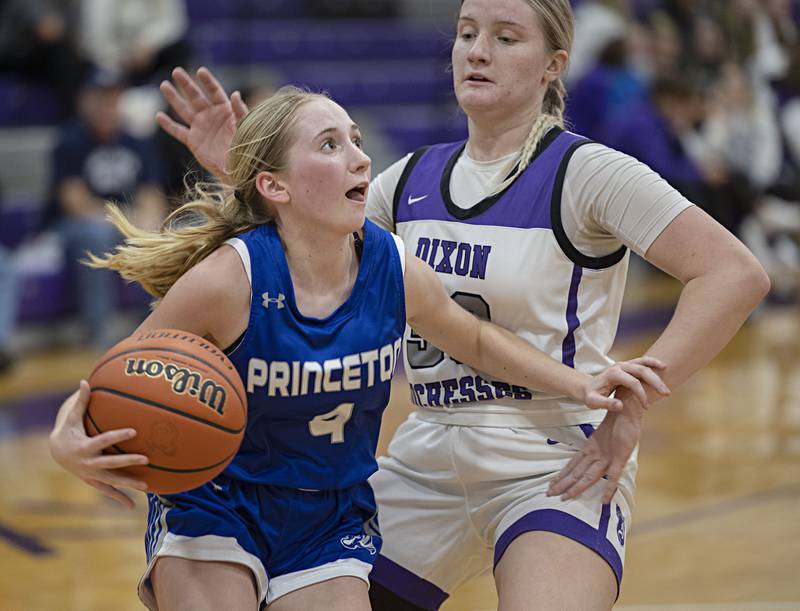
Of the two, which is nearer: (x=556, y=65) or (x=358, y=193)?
(x=358, y=193)

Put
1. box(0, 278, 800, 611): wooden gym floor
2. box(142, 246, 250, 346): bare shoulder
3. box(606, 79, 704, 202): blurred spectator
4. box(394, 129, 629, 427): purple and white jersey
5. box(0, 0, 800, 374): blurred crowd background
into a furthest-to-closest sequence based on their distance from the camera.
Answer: box(606, 79, 704, 202): blurred spectator
box(0, 0, 800, 374): blurred crowd background
box(0, 278, 800, 611): wooden gym floor
box(394, 129, 629, 427): purple and white jersey
box(142, 246, 250, 346): bare shoulder

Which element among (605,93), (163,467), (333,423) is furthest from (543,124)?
(605,93)

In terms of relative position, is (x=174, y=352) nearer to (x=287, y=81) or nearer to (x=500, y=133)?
(x=500, y=133)

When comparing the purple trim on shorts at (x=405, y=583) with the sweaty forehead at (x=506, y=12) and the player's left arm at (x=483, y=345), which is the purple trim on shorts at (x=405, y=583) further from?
the sweaty forehead at (x=506, y=12)

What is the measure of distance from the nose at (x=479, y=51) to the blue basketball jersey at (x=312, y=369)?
1.88 ft

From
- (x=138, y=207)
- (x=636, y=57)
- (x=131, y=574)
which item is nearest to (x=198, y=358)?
(x=131, y=574)

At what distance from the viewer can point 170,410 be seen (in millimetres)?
2697

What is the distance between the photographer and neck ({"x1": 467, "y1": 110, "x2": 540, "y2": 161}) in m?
3.39

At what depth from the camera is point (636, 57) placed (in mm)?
12109

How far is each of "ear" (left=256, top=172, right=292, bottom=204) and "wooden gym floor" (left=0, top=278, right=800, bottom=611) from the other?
2028 millimetres

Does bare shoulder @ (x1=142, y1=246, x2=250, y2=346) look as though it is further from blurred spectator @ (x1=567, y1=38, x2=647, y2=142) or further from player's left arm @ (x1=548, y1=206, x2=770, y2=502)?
blurred spectator @ (x1=567, y1=38, x2=647, y2=142)

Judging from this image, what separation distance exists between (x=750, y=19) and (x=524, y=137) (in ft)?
33.4

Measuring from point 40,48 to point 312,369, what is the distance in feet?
24.8

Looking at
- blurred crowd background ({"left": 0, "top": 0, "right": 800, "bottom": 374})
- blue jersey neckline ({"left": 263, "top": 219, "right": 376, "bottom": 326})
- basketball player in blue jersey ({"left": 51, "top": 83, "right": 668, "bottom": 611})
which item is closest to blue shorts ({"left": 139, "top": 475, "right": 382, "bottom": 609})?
basketball player in blue jersey ({"left": 51, "top": 83, "right": 668, "bottom": 611})
